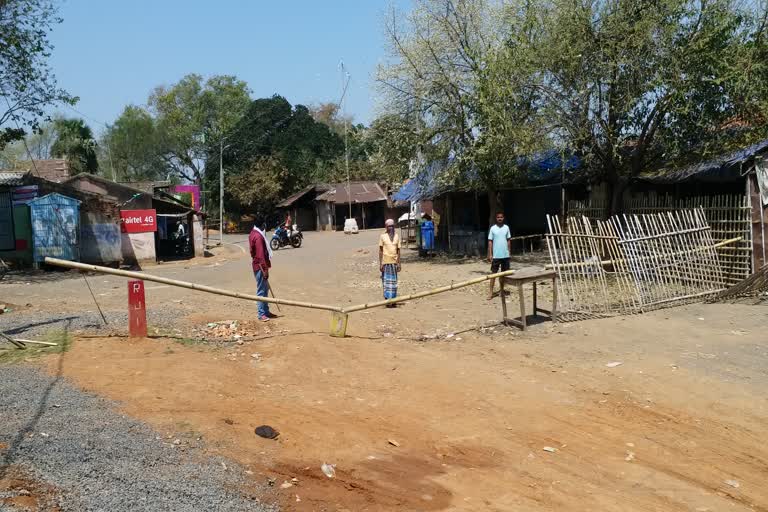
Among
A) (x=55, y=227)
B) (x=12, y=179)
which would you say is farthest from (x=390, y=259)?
(x=12, y=179)

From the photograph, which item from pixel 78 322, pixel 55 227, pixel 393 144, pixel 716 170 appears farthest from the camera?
pixel 55 227

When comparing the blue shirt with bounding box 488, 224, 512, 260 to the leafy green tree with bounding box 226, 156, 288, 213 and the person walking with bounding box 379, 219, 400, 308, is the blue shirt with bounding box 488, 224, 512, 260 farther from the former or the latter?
the leafy green tree with bounding box 226, 156, 288, 213

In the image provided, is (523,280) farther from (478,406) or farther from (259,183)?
(259,183)

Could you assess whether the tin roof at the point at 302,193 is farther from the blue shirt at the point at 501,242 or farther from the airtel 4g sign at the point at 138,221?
the blue shirt at the point at 501,242

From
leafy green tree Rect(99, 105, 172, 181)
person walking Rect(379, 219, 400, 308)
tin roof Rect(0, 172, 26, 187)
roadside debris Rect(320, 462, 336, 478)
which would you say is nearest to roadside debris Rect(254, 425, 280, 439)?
roadside debris Rect(320, 462, 336, 478)

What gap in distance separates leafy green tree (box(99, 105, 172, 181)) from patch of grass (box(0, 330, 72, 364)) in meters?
52.4

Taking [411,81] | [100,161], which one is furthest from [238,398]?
[100,161]

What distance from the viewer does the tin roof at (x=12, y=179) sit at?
20828 mm

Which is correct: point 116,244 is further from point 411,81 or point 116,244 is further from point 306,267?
point 411,81

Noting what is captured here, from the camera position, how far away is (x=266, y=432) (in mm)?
5418

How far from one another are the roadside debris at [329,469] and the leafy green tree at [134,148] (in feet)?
188

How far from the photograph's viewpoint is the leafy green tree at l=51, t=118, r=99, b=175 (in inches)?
1779

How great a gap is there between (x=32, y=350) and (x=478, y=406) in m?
5.56

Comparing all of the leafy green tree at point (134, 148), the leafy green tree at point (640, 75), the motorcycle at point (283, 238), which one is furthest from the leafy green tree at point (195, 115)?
the leafy green tree at point (640, 75)
